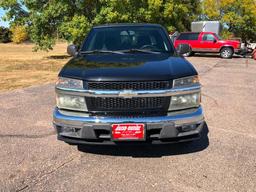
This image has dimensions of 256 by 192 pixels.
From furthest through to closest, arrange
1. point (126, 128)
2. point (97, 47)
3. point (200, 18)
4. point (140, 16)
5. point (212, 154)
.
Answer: point (200, 18) → point (140, 16) → point (97, 47) → point (212, 154) → point (126, 128)

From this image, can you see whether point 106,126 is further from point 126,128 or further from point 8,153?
point 8,153

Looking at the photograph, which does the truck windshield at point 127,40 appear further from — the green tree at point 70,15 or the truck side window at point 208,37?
the truck side window at point 208,37

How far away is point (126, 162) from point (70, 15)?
18.7 m

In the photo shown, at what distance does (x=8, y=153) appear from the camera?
425 cm

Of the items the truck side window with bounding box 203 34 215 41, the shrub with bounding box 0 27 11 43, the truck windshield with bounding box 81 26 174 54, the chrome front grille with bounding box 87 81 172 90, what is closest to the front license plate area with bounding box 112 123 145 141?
the chrome front grille with bounding box 87 81 172 90

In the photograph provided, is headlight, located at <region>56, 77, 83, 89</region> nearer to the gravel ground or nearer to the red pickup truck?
A: the gravel ground

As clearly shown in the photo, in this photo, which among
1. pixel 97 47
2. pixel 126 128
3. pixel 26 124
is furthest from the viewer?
pixel 26 124

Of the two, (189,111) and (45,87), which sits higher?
(189,111)

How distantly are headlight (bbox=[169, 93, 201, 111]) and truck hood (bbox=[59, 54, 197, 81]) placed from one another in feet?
0.83

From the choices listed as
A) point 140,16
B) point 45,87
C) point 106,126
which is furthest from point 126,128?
point 140,16

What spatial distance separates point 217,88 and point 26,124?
596 cm

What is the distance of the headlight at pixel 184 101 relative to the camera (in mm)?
3674

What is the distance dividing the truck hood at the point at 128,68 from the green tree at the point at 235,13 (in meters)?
33.4

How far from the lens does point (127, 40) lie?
502cm
